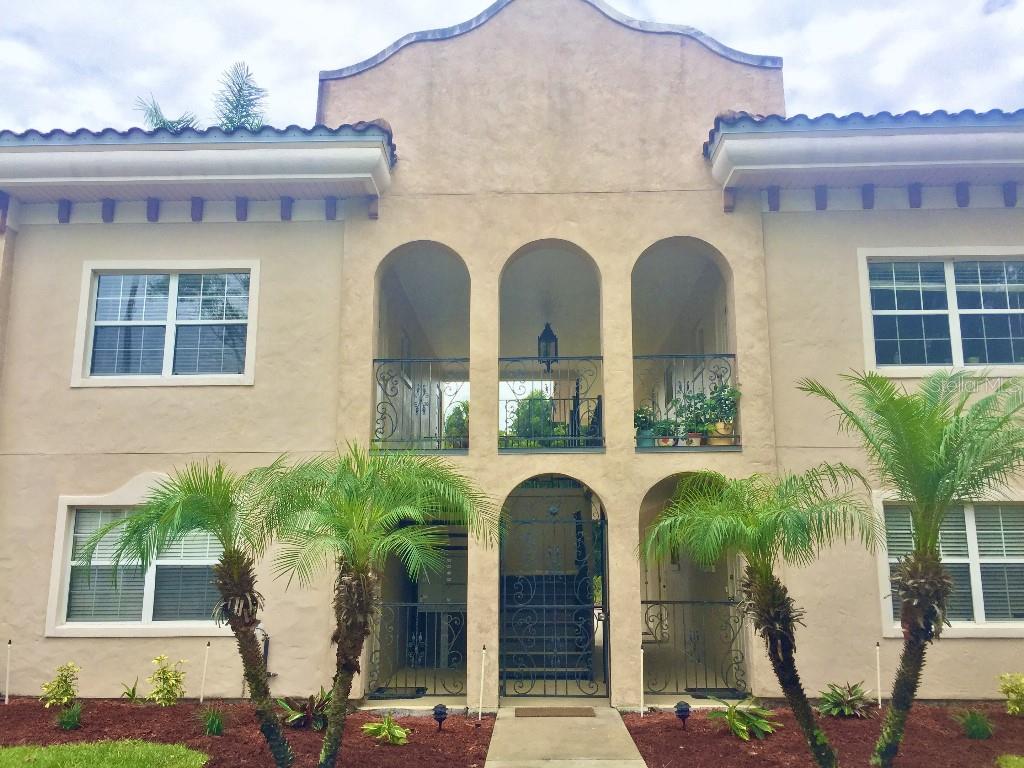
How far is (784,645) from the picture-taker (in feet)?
24.0

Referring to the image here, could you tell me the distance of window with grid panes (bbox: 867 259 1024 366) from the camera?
1109cm

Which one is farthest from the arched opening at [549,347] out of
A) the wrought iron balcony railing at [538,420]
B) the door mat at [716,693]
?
the door mat at [716,693]

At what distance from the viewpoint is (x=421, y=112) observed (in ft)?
38.9

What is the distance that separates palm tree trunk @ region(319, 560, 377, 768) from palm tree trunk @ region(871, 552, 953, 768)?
4.80 m

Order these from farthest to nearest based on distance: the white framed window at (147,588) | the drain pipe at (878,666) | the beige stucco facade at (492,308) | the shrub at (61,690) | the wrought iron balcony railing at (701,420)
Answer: the wrought iron balcony railing at (701,420), the white framed window at (147,588), the beige stucco facade at (492,308), the drain pipe at (878,666), the shrub at (61,690)

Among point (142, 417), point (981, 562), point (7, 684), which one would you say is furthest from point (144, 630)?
point (981, 562)

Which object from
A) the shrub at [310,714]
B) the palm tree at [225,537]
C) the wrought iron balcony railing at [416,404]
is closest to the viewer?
the palm tree at [225,537]

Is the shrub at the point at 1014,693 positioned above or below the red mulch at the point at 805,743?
above

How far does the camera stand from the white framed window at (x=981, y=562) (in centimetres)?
1038

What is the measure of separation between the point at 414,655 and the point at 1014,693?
808 centimetres

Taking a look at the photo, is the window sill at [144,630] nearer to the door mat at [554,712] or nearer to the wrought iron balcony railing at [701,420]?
the door mat at [554,712]

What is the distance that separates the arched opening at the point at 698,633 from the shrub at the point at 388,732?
11.4 feet

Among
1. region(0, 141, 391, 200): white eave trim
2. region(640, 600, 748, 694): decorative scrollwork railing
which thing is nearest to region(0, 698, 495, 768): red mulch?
region(640, 600, 748, 694): decorative scrollwork railing

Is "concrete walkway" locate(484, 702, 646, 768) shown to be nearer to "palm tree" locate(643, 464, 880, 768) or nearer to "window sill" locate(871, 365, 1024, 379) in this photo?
"palm tree" locate(643, 464, 880, 768)
